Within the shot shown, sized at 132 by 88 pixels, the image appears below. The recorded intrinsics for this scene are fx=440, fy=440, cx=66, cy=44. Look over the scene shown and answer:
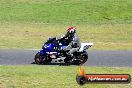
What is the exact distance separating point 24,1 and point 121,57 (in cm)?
2191

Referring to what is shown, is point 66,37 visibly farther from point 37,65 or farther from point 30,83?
point 30,83

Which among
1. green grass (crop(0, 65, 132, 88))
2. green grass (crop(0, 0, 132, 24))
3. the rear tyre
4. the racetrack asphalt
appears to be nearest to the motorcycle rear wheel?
the racetrack asphalt

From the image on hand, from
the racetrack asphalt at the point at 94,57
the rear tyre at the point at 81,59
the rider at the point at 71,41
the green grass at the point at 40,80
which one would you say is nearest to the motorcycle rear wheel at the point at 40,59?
the racetrack asphalt at the point at 94,57

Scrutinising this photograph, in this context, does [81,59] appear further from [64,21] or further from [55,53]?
[64,21]

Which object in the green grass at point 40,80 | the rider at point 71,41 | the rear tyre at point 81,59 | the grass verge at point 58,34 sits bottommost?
the grass verge at point 58,34

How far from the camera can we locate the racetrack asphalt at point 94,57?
20.2m

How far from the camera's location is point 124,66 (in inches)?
773

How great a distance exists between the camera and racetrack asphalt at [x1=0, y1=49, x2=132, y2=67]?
20.2 m

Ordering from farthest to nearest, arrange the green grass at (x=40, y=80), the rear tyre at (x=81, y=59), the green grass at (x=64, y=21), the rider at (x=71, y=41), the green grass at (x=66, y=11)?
1. the green grass at (x=66, y=11)
2. the green grass at (x=64, y=21)
3. the rear tyre at (x=81, y=59)
4. the rider at (x=71, y=41)
5. the green grass at (x=40, y=80)

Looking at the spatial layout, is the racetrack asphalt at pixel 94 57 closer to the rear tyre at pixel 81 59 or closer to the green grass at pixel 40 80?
the rear tyre at pixel 81 59

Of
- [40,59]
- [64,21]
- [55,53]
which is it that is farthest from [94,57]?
[64,21]

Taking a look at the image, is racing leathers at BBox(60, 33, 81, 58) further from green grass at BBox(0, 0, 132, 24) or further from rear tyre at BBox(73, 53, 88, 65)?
green grass at BBox(0, 0, 132, 24)

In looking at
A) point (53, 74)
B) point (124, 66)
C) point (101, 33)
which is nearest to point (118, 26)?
point (101, 33)

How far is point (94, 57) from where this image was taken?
21.9 m
